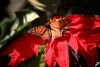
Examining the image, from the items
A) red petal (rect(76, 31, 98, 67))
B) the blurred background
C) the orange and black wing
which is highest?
the orange and black wing

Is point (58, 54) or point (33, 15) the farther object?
point (33, 15)

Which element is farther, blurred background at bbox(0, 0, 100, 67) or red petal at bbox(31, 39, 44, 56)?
blurred background at bbox(0, 0, 100, 67)

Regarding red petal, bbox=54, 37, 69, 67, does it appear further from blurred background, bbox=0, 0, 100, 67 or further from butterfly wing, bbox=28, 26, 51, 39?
blurred background, bbox=0, 0, 100, 67

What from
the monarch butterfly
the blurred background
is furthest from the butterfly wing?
the blurred background

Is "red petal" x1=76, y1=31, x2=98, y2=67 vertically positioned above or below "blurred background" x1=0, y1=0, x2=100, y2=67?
above

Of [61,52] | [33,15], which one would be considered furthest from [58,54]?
[33,15]

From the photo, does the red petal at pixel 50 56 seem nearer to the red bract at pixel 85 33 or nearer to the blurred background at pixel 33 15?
the red bract at pixel 85 33

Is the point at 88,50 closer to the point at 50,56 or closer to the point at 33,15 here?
the point at 50,56

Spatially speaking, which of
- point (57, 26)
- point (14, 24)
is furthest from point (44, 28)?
point (14, 24)
